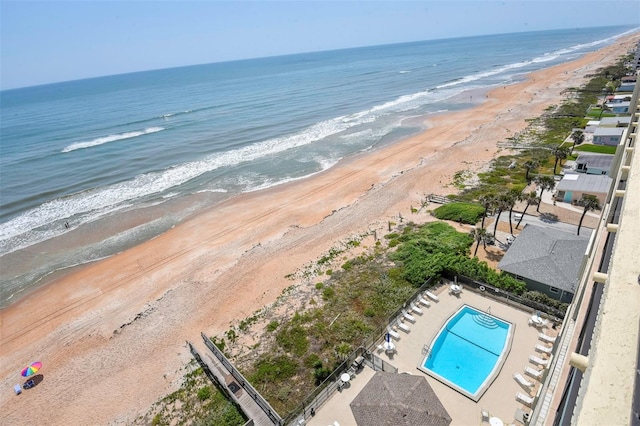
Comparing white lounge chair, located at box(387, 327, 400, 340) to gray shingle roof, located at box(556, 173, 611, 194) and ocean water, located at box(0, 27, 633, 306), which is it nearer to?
gray shingle roof, located at box(556, 173, 611, 194)

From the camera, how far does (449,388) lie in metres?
16.6

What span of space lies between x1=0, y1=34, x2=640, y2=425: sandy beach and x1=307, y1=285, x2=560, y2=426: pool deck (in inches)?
390

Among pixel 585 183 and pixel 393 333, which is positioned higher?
pixel 585 183

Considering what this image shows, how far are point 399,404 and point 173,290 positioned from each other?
20.6 m

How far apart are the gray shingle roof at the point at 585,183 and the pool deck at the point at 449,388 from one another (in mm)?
18358

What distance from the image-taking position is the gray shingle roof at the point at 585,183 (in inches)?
1237

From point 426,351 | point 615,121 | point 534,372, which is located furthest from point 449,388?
point 615,121

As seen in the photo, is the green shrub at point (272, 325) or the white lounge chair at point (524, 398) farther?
the green shrub at point (272, 325)

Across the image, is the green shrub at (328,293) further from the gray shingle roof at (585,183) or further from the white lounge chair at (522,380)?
the gray shingle roof at (585,183)

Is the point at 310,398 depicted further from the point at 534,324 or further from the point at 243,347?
the point at 534,324

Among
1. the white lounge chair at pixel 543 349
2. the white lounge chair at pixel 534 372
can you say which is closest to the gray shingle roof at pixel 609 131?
the white lounge chair at pixel 543 349

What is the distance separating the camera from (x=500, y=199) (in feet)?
89.9

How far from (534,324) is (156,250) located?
31.9 m

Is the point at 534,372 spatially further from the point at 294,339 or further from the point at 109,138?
the point at 109,138
